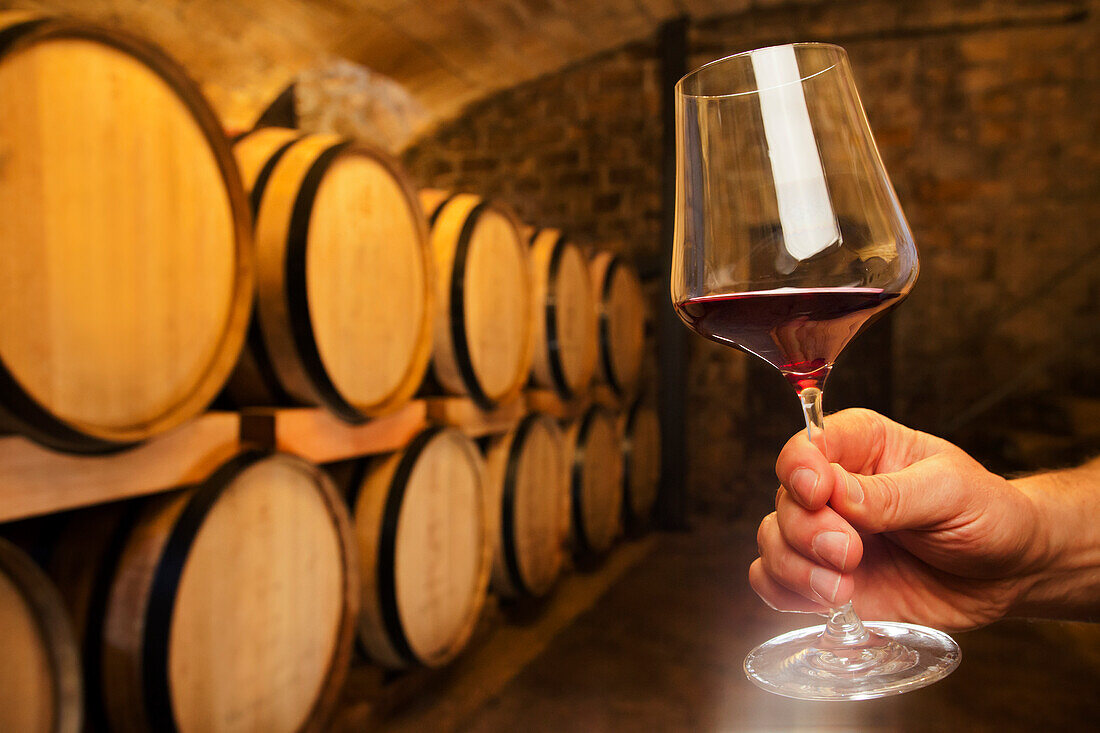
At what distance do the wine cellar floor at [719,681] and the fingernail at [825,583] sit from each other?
0.80 m

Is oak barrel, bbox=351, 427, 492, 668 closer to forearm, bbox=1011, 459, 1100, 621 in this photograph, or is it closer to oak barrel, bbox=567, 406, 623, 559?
oak barrel, bbox=567, 406, 623, 559

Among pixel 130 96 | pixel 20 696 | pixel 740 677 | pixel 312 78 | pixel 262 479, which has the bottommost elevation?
pixel 740 677

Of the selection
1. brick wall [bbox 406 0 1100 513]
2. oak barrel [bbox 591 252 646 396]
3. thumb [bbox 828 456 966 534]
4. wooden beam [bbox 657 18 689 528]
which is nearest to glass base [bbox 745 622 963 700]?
thumb [bbox 828 456 966 534]

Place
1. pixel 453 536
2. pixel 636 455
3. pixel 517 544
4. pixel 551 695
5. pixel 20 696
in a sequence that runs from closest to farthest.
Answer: pixel 20 696 → pixel 453 536 → pixel 551 695 → pixel 517 544 → pixel 636 455

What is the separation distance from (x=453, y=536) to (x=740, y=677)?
3.80ft

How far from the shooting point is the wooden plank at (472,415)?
234 centimetres

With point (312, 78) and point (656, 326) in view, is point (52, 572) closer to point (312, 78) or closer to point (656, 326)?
point (312, 78)

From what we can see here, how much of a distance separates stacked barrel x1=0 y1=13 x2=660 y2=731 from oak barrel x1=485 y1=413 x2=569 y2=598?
0.50 ft

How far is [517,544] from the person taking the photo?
108 inches

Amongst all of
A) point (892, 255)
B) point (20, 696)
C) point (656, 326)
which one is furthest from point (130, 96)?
point (656, 326)

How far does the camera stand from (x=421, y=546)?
2.11 m

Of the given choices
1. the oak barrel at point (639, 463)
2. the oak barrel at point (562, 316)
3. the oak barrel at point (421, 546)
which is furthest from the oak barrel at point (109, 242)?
the oak barrel at point (639, 463)

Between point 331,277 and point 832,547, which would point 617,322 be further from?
point 832,547

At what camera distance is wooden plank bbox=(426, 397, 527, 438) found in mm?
2336
